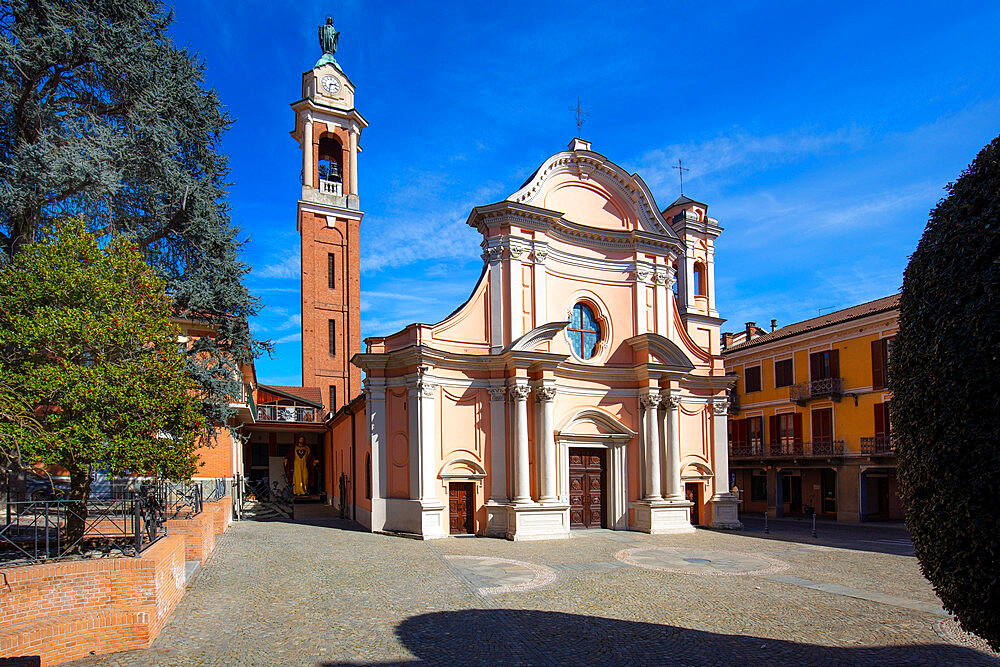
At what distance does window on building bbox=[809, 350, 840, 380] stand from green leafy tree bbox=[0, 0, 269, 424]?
77.5 feet

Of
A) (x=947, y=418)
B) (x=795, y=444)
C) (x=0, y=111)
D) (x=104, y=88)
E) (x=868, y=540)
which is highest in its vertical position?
(x=104, y=88)

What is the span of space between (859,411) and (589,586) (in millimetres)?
20231

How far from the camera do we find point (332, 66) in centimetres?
3788

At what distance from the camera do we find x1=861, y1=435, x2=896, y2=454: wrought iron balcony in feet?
84.0

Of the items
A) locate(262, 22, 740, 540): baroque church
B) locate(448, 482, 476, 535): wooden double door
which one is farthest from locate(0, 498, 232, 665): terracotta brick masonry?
locate(448, 482, 476, 535): wooden double door

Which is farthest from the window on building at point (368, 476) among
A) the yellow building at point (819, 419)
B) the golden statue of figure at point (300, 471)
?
the yellow building at point (819, 419)

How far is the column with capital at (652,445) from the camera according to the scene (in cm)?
2198

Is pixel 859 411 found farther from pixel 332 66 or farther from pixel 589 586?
pixel 332 66

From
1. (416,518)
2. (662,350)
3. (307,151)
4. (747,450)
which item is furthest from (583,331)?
(307,151)

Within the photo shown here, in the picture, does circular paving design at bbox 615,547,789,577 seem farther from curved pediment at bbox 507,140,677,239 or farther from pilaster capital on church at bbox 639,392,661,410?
curved pediment at bbox 507,140,677,239

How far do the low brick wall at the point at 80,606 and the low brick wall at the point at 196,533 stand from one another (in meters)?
4.06

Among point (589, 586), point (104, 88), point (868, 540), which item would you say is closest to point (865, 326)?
point (868, 540)

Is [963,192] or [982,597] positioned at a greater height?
[963,192]

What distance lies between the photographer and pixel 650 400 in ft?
73.5
